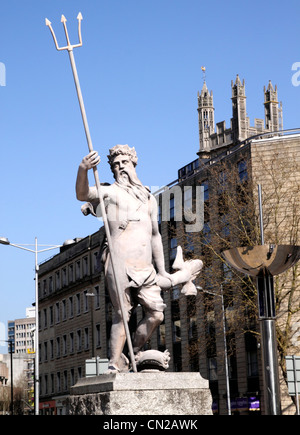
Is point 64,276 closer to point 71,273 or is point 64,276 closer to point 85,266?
point 71,273

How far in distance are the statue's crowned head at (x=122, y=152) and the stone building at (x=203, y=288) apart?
3.62ft

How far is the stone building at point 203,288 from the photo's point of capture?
35.7m

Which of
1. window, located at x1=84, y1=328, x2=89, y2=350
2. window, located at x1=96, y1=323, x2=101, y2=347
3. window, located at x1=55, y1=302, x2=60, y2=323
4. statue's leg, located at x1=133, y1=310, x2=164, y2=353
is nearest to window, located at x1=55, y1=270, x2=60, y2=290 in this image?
window, located at x1=55, y1=302, x2=60, y2=323

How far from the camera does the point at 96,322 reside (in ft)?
242

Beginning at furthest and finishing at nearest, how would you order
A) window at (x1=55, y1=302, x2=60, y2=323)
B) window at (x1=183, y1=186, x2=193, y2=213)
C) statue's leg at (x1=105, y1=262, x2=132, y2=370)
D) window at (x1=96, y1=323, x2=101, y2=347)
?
window at (x1=55, y1=302, x2=60, y2=323) → window at (x1=96, y1=323, x2=101, y2=347) → window at (x1=183, y1=186, x2=193, y2=213) → statue's leg at (x1=105, y1=262, x2=132, y2=370)

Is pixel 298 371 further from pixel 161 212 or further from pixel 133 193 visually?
pixel 161 212

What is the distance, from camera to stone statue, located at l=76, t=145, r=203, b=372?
8.73 m

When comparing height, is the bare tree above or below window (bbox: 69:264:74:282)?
below

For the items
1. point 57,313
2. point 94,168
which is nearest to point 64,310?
point 57,313

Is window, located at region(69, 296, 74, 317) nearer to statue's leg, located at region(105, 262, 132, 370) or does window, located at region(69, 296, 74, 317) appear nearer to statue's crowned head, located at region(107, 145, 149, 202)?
statue's crowned head, located at region(107, 145, 149, 202)

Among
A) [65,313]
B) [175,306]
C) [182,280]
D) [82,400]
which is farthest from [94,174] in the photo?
[65,313]

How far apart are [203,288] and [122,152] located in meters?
26.3

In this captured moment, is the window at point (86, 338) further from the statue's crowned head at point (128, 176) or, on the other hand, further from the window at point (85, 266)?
the statue's crowned head at point (128, 176)

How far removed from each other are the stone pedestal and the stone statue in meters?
0.45
